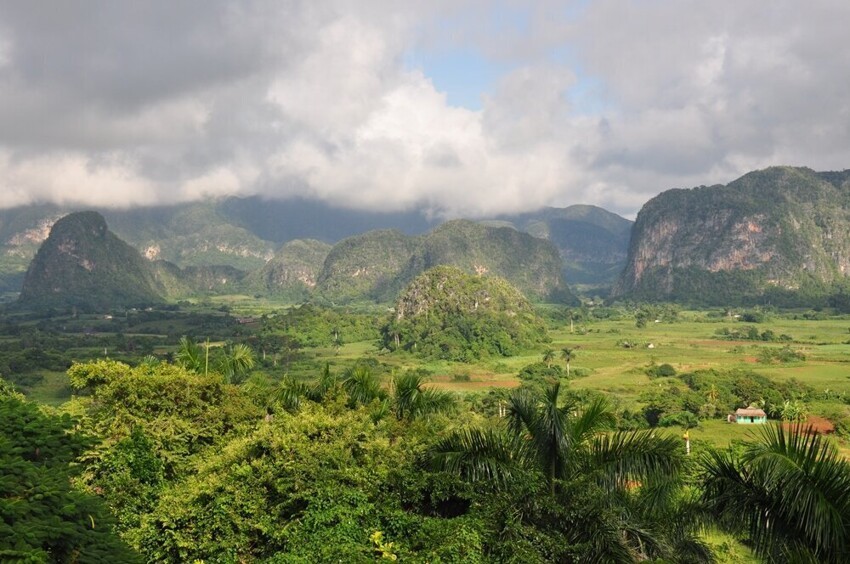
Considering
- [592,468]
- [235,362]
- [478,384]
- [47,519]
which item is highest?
[592,468]

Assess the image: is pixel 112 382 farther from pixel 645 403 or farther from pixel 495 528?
pixel 645 403

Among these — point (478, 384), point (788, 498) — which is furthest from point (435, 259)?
point (788, 498)

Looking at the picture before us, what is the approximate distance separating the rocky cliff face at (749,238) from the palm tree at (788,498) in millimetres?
154741

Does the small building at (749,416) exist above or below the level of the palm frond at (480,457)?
below

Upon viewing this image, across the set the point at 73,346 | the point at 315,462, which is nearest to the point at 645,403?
the point at 315,462

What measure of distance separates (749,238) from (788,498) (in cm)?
16760

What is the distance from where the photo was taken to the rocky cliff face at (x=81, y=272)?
453 ft

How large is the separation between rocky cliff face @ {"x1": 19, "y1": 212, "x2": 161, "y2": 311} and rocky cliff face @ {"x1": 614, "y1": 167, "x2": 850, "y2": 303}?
13204 centimetres

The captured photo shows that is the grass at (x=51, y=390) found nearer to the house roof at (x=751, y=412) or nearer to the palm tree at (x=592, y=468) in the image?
the palm tree at (x=592, y=468)

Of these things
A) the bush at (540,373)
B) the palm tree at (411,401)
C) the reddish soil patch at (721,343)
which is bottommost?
the bush at (540,373)

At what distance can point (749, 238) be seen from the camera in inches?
6053

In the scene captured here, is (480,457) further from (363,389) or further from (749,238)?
(749,238)

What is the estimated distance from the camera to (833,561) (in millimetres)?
5414

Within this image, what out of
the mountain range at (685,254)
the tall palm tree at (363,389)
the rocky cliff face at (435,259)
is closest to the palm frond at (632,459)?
the tall palm tree at (363,389)
